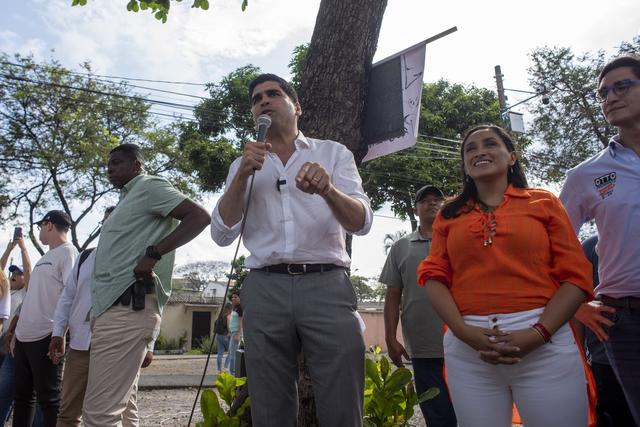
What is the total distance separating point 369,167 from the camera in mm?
19797

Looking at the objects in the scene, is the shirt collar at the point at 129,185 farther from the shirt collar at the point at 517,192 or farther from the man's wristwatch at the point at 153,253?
the shirt collar at the point at 517,192

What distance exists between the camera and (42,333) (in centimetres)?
436

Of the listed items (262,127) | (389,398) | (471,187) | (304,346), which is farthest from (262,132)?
(389,398)

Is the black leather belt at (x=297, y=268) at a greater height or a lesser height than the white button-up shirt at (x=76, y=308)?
greater

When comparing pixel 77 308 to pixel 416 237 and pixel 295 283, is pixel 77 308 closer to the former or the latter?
pixel 295 283

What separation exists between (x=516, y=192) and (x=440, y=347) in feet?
5.47

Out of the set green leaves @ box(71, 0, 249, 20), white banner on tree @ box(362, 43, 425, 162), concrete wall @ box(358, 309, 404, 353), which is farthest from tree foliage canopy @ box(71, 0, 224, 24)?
concrete wall @ box(358, 309, 404, 353)

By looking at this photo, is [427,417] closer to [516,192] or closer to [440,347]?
[440,347]

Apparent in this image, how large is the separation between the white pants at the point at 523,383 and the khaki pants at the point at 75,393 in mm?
2380

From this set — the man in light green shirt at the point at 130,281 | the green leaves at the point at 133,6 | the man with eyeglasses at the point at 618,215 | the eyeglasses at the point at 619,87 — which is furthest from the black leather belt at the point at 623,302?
the green leaves at the point at 133,6

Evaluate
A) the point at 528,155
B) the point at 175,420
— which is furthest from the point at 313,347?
the point at 528,155

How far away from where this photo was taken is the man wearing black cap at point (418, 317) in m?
3.71

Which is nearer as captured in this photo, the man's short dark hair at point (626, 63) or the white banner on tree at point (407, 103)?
the man's short dark hair at point (626, 63)

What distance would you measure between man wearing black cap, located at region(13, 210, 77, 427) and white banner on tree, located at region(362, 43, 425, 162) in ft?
9.48
